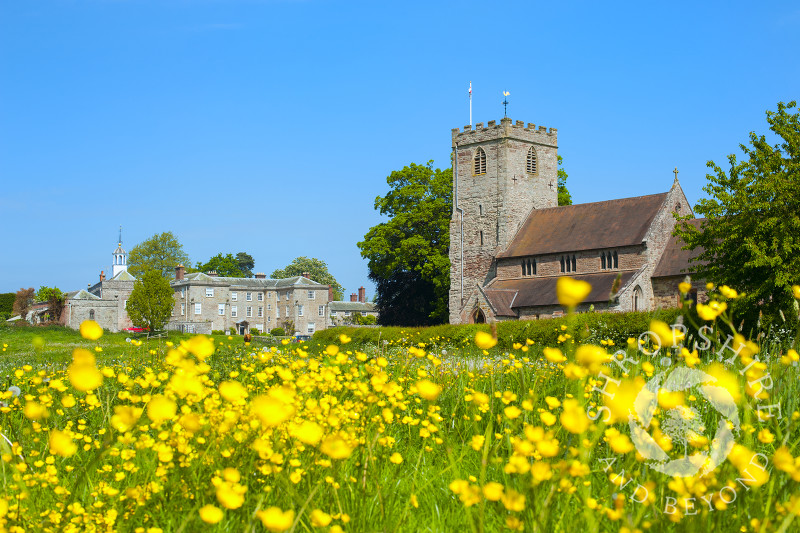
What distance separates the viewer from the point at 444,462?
5293 millimetres

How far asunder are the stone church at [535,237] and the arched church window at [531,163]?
61mm

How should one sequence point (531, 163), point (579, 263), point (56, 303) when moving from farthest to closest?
point (56, 303) < point (531, 163) < point (579, 263)

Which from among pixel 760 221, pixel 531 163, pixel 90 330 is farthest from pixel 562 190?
pixel 90 330

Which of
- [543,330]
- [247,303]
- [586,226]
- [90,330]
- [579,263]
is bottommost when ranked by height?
[90,330]

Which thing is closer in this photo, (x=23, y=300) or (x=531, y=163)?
(x=531, y=163)

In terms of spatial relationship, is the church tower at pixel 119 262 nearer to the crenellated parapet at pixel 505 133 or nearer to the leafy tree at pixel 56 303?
the leafy tree at pixel 56 303

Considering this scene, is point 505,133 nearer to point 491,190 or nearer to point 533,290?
point 491,190

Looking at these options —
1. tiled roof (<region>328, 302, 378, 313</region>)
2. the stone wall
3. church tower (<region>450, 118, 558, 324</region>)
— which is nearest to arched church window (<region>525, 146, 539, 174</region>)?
church tower (<region>450, 118, 558, 324</region>)

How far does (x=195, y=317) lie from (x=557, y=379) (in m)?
70.1

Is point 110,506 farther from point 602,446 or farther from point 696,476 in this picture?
point 602,446

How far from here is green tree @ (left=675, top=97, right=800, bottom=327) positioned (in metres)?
20.8

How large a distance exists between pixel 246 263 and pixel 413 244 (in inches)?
2323

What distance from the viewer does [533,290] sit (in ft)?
137

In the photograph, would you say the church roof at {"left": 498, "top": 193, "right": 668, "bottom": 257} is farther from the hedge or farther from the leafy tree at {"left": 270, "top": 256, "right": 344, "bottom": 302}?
the leafy tree at {"left": 270, "top": 256, "right": 344, "bottom": 302}
